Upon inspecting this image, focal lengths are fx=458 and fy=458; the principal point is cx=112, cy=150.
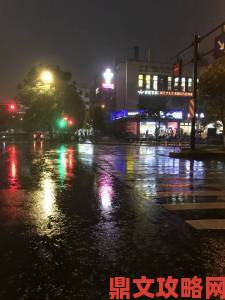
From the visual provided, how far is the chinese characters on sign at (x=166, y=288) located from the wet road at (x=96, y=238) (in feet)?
0.59

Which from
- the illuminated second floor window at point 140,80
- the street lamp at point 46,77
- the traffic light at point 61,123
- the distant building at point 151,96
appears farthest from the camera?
the traffic light at point 61,123

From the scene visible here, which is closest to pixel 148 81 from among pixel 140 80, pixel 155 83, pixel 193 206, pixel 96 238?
pixel 155 83

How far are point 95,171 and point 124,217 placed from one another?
975 centimetres

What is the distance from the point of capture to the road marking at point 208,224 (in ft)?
26.5

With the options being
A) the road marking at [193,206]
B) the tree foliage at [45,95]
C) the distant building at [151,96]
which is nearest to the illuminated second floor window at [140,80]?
the distant building at [151,96]

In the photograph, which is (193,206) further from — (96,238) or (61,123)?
(61,123)

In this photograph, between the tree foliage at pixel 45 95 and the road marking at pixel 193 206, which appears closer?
the road marking at pixel 193 206

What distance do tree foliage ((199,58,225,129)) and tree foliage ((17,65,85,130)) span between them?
→ 135ft

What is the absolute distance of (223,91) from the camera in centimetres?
3288

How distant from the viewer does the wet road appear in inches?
212

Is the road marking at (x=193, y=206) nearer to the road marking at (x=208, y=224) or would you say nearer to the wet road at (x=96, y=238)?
the wet road at (x=96, y=238)

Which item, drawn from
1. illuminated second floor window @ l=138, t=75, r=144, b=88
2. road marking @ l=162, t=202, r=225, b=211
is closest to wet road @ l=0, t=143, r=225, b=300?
road marking @ l=162, t=202, r=225, b=211

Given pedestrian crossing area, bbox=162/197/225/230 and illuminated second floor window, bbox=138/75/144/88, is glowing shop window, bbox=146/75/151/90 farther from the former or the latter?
pedestrian crossing area, bbox=162/197/225/230

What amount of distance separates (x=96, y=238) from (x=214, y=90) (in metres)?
27.6
